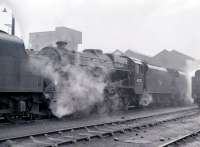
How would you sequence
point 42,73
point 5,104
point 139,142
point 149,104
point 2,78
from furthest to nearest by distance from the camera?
point 149,104 < point 42,73 < point 5,104 < point 2,78 < point 139,142

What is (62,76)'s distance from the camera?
50.9 feet

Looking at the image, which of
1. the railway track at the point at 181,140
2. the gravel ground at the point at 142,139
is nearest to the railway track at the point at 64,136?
the gravel ground at the point at 142,139

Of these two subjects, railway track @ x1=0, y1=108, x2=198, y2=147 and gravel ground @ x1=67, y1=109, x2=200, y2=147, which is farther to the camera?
gravel ground @ x1=67, y1=109, x2=200, y2=147

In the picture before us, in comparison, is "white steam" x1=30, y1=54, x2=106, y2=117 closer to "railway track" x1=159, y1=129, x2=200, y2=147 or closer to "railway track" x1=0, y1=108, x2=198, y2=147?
"railway track" x1=0, y1=108, x2=198, y2=147

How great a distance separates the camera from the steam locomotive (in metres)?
11.9

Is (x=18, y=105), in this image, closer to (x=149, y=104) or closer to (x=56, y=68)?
(x=56, y=68)

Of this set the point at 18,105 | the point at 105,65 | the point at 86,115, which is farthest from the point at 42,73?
the point at 105,65

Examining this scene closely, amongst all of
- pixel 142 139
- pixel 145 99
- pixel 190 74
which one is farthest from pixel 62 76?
pixel 190 74

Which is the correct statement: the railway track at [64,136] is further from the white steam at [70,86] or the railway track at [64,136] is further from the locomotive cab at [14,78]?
the white steam at [70,86]

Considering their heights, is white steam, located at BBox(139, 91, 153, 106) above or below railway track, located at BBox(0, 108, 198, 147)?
above

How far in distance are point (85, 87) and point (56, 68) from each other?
6.35ft

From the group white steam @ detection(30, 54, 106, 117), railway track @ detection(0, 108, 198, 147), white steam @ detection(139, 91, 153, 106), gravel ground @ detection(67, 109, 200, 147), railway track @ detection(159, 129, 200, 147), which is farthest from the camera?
white steam @ detection(139, 91, 153, 106)

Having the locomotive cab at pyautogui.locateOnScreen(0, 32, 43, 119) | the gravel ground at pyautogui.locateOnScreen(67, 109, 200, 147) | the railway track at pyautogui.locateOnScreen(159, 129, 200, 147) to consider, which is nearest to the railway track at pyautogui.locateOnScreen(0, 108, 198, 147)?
the gravel ground at pyautogui.locateOnScreen(67, 109, 200, 147)

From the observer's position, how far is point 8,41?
1169cm
